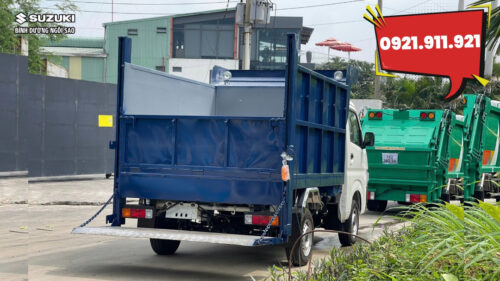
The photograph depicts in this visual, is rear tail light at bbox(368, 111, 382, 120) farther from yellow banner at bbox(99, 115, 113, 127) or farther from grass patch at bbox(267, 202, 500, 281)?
grass patch at bbox(267, 202, 500, 281)

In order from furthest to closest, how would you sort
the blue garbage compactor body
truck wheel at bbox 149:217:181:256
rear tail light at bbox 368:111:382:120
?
rear tail light at bbox 368:111:382:120 → truck wheel at bbox 149:217:181:256 → the blue garbage compactor body

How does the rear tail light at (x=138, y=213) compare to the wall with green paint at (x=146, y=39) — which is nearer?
the rear tail light at (x=138, y=213)

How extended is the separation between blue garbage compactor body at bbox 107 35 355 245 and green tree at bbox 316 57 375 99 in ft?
178

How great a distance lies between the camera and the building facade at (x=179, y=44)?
178 ft

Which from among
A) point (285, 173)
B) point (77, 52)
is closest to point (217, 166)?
point (285, 173)

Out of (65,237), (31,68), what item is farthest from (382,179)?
(31,68)

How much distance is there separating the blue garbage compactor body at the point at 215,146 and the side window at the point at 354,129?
1.59 m

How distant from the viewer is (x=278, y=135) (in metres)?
8.98

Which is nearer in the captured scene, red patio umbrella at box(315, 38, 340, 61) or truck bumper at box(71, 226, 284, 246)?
truck bumper at box(71, 226, 284, 246)

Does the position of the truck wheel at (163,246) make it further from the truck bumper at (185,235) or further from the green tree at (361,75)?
the green tree at (361,75)

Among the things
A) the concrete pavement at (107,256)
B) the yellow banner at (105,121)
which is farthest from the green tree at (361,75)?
the concrete pavement at (107,256)

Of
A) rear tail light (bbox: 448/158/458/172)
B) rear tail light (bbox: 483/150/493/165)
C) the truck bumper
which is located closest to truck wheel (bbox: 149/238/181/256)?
the truck bumper

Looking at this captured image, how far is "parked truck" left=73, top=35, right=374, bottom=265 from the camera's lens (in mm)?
8930

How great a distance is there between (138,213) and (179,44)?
46696 mm
